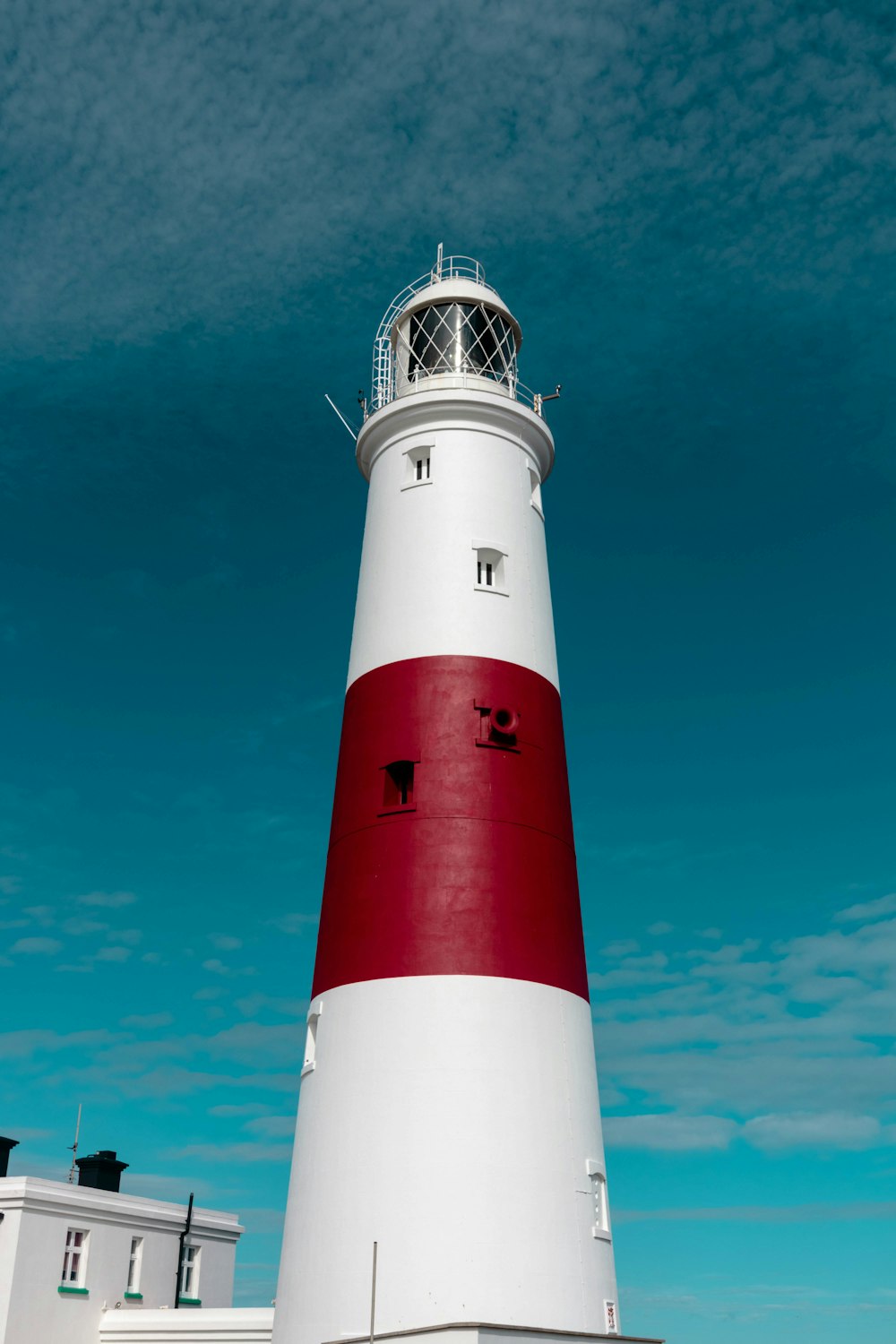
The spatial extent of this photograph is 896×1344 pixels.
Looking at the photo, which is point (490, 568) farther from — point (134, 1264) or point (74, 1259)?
point (134, 1264)

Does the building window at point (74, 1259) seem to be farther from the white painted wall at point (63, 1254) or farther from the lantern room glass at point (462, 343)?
the lantern room glass at point (462, 343)

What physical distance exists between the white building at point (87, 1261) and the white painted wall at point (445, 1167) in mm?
7601

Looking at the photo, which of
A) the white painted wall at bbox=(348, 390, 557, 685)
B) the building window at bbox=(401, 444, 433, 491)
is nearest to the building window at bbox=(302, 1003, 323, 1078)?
the white painted wall at bbox=(348, 390, 557, 685)

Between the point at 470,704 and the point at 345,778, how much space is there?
258cm

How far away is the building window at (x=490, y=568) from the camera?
21.4 meters

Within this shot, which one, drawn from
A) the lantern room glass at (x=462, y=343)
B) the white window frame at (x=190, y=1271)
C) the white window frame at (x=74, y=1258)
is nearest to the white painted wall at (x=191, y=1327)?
the white window frame at (x=74, y=1258)

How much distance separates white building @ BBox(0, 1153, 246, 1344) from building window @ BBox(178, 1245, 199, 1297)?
21 mm

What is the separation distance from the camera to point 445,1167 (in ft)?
55.0

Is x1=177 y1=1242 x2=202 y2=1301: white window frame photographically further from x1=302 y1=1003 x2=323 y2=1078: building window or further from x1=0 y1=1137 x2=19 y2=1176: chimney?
x1=302 y1=1003 x2=323 y2=1078: building window

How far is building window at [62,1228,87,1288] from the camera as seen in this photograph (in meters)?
26.0

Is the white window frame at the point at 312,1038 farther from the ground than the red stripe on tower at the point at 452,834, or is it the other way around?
the red stripe on tower at the point at 452,834

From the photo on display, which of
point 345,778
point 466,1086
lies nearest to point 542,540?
point 345,778

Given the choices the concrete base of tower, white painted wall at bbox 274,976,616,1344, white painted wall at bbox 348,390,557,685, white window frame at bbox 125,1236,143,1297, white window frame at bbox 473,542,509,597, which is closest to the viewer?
the concrete base of tower

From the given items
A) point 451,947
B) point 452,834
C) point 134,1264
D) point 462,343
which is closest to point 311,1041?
point 451,947
